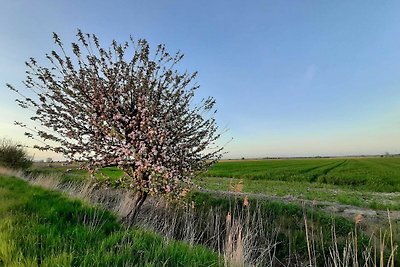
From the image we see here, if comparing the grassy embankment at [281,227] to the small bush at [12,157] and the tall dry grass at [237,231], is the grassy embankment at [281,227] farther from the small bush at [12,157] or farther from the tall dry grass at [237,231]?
the small bush at [12,157]

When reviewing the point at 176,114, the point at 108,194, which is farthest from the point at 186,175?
the point at 108,194

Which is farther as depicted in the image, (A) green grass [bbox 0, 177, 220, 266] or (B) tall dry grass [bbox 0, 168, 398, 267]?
(B) tall dry grass [bbox 0, 168, 398, 267]

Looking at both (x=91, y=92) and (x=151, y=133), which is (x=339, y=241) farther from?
(x=91, y=92)

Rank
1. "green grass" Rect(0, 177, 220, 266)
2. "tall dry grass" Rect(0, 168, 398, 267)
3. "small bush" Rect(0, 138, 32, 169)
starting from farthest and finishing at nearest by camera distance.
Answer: "small bush" Rect(0, 138, 32, 169) → "tall dry grass" Rect(0, 168, 398, 267) → "green grass" Rect(0, 177, 220, 266)

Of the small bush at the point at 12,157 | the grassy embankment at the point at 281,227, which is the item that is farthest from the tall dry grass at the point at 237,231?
the small bush at the point at 12,157

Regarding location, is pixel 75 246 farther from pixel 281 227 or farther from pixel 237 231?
pixel 281 227

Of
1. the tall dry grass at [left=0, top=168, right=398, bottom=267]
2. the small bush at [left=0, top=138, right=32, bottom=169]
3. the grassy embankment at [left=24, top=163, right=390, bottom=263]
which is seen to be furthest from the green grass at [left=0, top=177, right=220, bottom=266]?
the small bush at [left=0, top=138, right=32, bottom=169]

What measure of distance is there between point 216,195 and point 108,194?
5.51 m

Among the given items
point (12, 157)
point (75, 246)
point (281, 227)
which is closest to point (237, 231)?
point (75, 246)

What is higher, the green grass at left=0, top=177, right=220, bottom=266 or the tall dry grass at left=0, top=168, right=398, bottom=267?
the green grass at left=0, top=177, right=220, bottom=266

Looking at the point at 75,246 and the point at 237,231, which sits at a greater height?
the point at 75,246

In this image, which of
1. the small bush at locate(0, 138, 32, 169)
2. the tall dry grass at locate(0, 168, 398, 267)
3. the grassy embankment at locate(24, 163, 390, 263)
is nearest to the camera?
the tall dry grass at locate(0, 168, 398, 267)

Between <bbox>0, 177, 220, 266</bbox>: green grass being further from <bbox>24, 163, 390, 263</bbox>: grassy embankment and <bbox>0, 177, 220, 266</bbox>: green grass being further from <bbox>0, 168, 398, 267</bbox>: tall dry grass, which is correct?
<bbox>24, 163, 390, 263</bbox>: grassy embankment

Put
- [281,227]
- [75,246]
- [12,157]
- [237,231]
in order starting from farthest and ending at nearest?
[12,157]
[281,227]
[237,231]
[75,246]
